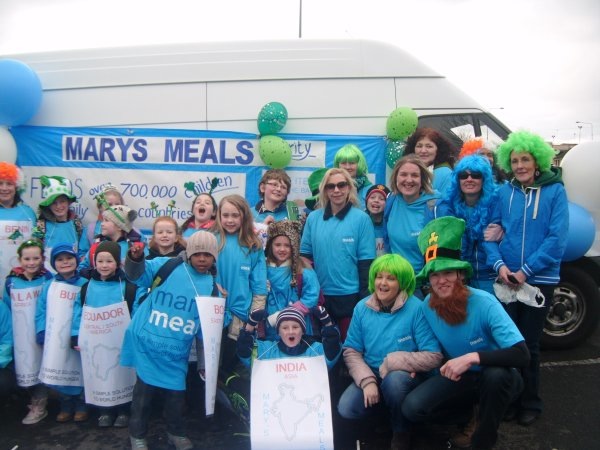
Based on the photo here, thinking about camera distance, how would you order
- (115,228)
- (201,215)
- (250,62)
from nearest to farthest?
(201,215) → (115,228) → (250,62)

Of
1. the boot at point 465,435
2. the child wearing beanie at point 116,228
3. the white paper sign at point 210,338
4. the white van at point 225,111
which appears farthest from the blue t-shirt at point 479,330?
the child wearing beanie at point 116,228

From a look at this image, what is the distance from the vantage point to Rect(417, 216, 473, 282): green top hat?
273 cm

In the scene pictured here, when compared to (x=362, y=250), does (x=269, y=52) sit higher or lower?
higher

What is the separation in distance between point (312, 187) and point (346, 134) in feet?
2.51

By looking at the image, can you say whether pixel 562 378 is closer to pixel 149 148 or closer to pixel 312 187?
pixel 312 187

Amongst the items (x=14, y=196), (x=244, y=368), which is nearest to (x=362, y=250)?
(x=244, y=368)

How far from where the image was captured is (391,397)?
9.05 feet

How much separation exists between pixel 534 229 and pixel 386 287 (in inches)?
41.9

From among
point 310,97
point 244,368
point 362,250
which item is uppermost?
point 310,97

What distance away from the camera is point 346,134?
4613 mm

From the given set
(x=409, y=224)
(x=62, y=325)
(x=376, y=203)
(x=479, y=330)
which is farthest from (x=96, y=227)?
(x=479, y=330)

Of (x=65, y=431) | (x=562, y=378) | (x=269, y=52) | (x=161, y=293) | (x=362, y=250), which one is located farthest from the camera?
(x=269, y=52)

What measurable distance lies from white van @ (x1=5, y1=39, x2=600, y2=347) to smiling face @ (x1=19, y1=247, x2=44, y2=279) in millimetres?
1476

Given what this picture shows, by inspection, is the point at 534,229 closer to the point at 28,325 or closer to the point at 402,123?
the point at 402,123
